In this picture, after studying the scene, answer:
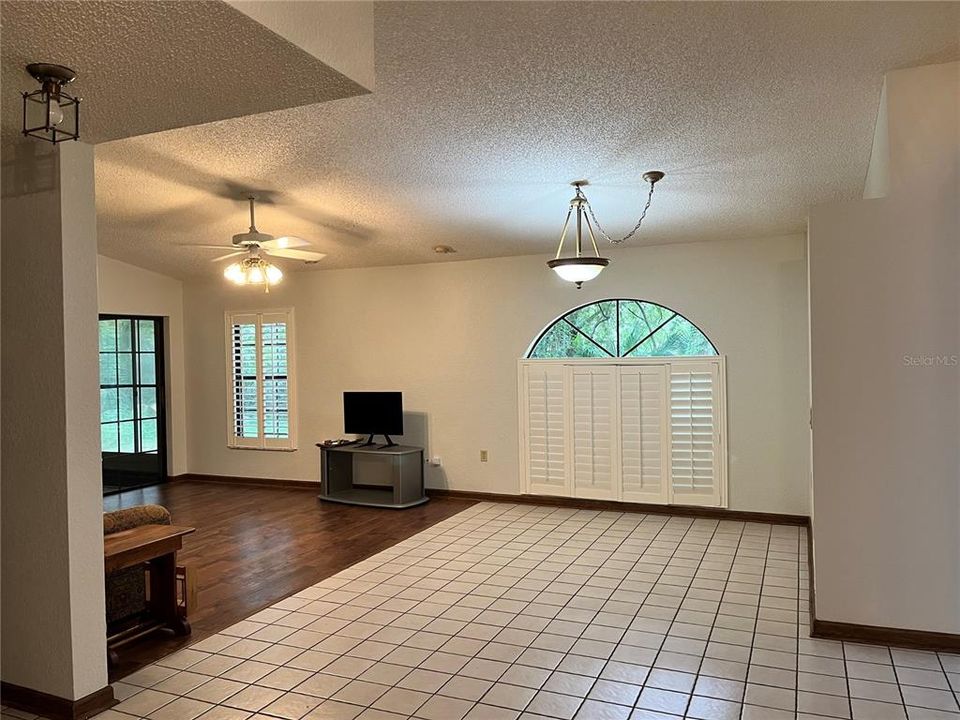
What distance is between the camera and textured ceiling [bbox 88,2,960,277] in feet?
9.68

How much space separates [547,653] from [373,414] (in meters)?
4.41

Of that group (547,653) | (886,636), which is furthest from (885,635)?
(547,653)

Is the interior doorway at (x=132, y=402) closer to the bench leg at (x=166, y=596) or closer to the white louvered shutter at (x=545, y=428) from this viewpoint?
the white louvered shutter at (x=545, y=428)

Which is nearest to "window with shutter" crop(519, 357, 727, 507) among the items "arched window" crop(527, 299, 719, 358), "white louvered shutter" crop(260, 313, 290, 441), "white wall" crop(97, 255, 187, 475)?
"arched window" crop(527, 299, 719, 358)

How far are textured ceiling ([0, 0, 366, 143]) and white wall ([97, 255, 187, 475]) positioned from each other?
5803 millimetres

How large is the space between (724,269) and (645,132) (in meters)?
2.75

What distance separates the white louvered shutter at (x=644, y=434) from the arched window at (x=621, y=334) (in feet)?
0.81

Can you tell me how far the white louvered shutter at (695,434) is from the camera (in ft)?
20.9

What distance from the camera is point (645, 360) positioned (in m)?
6.59

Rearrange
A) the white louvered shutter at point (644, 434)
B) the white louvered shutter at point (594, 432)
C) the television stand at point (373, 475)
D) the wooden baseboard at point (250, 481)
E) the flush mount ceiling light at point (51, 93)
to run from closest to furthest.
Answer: the flush mount ceiling light at point (51, 93)
the white louvered shutter at point (644, 434)
the white louvered shutter at point (594, 432)
the television stand at point (373, 475)
the wooden baseboard at point (250, 481)

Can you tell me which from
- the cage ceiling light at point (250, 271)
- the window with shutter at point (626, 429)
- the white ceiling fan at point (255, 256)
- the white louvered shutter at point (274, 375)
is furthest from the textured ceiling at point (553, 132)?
the white louvered shutter at point (274, 375)

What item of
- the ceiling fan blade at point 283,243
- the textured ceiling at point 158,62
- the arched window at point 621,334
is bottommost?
the arched window at point 621,334

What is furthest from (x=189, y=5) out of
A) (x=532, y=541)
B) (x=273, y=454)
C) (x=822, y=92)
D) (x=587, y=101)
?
(x=273, y=454)

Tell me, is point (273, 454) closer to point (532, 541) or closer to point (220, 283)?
point (220, 283)
